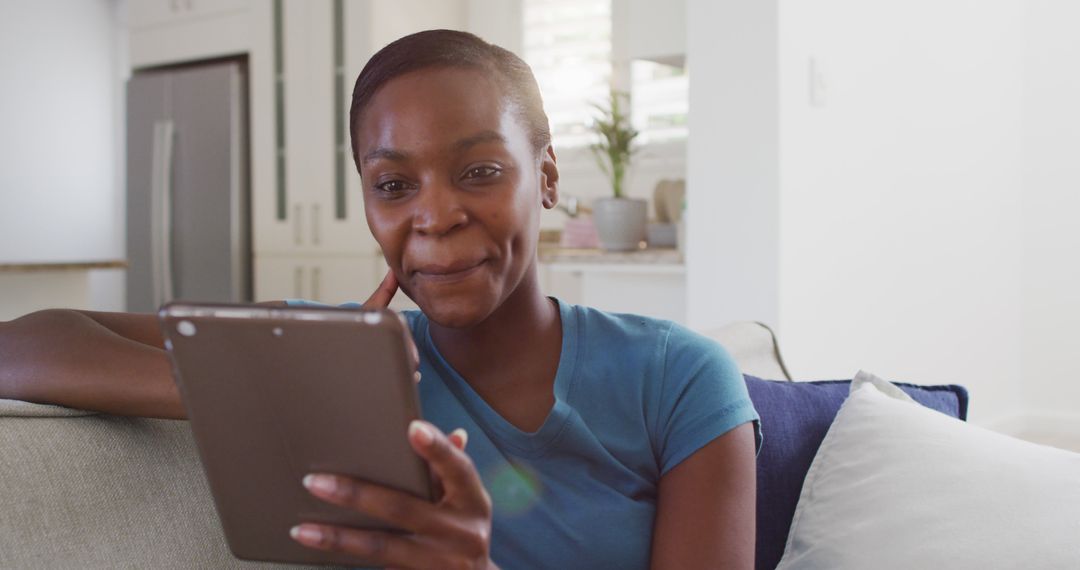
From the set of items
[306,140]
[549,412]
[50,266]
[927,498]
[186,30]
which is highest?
[186,30]

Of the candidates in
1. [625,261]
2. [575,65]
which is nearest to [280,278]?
[575,65]

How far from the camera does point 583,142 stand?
4406mm

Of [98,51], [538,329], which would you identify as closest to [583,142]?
[98,51]

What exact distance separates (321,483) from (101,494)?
0.31 m

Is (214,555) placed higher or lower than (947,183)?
lower

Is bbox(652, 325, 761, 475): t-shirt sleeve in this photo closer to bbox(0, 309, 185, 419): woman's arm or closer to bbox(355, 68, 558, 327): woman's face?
bbox(355, 68, 558, 327): woman's face

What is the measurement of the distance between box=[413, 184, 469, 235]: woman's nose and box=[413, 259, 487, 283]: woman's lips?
0.09 feet

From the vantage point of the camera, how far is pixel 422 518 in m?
0.57

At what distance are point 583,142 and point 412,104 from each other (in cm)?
366

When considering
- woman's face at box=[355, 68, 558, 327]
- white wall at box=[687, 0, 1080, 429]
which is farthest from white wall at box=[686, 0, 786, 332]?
woman's face at box=[355, 68, 558, 327]

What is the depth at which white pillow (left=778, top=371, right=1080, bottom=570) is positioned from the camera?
92 centimetres

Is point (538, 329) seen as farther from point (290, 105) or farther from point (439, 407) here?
point (290, 105)

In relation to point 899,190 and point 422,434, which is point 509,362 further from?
point 899,190

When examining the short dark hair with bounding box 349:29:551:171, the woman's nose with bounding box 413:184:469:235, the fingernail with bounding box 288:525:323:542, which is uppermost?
the short dark hair with bounding box 349:29:551:171
